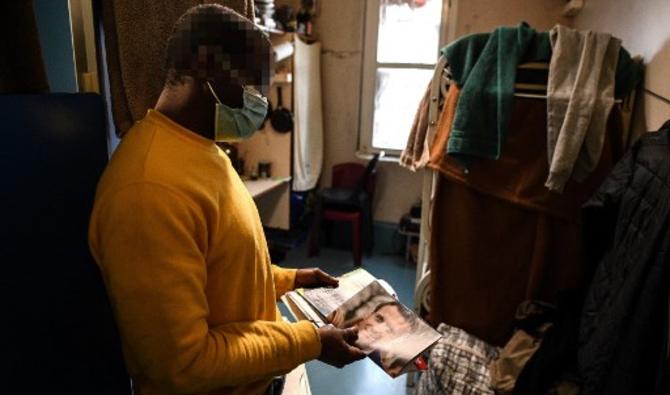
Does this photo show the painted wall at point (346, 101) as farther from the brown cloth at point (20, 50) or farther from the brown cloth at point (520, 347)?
the brown cloth at point (20, 50)

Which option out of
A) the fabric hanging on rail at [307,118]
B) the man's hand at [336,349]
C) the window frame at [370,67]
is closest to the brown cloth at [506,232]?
the man's hand at [336,349]

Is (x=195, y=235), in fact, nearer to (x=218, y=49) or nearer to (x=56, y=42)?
(x=218, y=49)

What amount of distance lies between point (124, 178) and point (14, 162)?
243 millimetres

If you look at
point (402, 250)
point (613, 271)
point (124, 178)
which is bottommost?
point (402, 250)

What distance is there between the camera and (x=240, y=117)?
798mm

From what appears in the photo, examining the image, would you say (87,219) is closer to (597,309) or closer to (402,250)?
(597,309)

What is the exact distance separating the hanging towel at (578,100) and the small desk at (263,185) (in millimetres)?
1767

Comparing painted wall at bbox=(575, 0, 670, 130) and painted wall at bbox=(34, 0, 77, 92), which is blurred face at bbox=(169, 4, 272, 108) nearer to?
Answer: painted wall at bbox=(34, 0, 77, 92)

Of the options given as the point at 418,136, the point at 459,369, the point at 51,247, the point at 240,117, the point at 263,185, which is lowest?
the point at 459,369

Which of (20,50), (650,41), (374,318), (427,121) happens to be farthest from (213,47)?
(650,41)

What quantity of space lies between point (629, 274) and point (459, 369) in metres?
0.70

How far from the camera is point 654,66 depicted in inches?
58.4

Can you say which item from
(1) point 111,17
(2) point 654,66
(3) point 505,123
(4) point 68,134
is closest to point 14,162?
(4) point 68,134

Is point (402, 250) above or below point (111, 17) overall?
below
